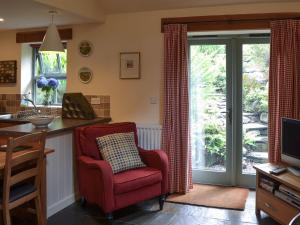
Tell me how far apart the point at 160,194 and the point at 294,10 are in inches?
98.2

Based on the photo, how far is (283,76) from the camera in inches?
139

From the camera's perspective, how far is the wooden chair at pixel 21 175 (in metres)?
2.25

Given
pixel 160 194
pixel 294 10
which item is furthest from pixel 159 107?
pixel 294 10

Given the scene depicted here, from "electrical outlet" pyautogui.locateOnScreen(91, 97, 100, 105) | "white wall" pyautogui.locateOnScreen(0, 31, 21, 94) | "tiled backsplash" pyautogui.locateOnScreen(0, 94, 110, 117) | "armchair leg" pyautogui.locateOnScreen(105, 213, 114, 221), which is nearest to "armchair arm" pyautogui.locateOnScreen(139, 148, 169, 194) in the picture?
"armchair leg" pyautogui.locateOnScreen(105, 213, 114, 221)

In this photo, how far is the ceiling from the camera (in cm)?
337

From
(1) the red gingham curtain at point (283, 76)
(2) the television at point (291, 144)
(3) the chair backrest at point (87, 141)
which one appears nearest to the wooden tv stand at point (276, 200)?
(2) the television at point (291, 144)

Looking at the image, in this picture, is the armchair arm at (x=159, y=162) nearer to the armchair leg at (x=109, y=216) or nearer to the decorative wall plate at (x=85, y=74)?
the armchair leg at (x=109, y=216)

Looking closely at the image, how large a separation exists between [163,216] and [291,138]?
4.80 feet

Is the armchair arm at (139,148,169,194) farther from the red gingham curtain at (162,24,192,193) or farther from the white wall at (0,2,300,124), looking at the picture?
the white wall at (0,2,300,124)

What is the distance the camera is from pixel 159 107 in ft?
13.3

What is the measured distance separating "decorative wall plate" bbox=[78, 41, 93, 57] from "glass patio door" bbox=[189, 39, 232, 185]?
1.33 meters

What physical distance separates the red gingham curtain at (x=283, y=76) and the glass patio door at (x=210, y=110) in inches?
24.1

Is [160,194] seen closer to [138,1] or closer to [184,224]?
[184,224]

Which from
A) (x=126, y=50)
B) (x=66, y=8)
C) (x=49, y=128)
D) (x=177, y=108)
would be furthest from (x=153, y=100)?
(x=66, y=8)
